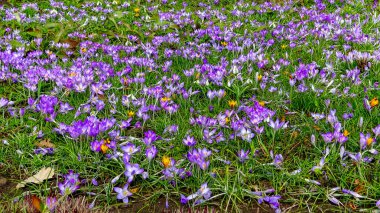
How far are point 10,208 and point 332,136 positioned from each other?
87.3 inches

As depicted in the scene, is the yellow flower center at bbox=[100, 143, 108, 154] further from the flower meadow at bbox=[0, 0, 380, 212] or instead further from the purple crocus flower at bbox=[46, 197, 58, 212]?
the purple crocus flower at bbox=[46, 197, 58, 212]

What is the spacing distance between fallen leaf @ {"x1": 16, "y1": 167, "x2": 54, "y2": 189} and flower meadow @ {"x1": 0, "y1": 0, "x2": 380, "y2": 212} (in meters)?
0.03

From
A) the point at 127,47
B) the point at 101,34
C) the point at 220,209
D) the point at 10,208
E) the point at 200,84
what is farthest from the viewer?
the point at 101,34

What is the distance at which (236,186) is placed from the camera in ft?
8.68

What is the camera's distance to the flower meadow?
2617mm

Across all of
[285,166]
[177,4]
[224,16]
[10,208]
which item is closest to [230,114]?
[285,166]

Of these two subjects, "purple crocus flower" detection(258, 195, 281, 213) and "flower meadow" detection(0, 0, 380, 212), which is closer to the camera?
"purple crocus flower" detection(258, 195, 281, 213)

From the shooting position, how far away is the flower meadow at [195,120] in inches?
103

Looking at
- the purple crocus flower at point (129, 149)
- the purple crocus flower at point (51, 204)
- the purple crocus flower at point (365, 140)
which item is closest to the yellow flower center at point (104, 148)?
the purple crocus flower at point (129, 149)

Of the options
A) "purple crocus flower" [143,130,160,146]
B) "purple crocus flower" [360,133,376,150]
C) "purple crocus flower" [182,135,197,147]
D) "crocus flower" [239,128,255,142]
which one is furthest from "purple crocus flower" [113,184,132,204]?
"purple crocus flower" [360,133,376,150]

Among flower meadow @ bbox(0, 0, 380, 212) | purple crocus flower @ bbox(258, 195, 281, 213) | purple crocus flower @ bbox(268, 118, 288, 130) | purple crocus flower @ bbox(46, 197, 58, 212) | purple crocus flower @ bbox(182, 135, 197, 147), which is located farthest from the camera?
purple crocus flower @ bbox(268, 118, 288, 130)

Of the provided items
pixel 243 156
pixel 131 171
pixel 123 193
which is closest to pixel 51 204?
pixel 123 193

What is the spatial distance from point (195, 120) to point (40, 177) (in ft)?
4.30

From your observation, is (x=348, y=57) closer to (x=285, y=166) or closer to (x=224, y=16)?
(x=285, y=166)
